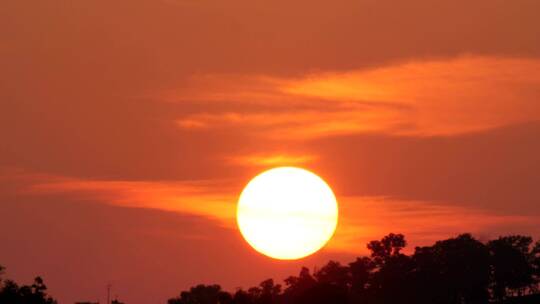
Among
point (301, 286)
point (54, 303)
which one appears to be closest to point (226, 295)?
point (301, 286)

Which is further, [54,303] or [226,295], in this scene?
[54,303]

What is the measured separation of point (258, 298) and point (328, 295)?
34.3 ft

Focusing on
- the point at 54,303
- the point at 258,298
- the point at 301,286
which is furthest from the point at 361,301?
the point at 54,303

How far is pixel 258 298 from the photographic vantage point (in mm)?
170250

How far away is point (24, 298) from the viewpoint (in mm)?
177375

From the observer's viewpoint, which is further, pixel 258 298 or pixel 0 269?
pixel 0 269

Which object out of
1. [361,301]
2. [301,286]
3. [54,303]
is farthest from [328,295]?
[54,303]

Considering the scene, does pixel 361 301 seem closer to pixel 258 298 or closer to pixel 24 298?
pixel 258 298

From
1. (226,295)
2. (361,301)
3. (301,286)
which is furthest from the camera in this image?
(361,301)

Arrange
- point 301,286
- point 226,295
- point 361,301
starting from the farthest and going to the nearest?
1. point 361,301
2. point 301,286
3. point 226,295

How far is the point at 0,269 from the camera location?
189625 millimetres

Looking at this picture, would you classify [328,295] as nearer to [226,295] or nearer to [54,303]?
[226,295]

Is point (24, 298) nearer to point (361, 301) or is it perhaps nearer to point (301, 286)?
point (301, 286)

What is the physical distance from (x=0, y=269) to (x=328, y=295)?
56314 mm
